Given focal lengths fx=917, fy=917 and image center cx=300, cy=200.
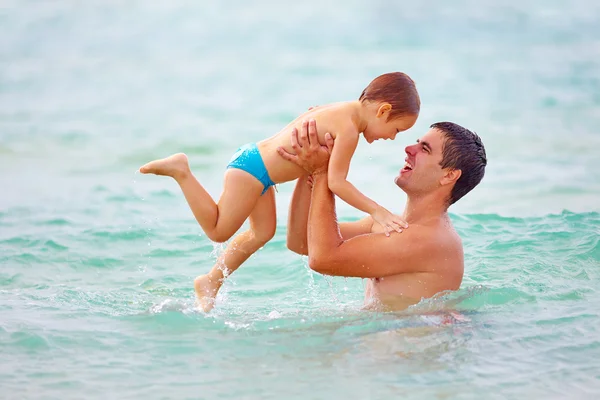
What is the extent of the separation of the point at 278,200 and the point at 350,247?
520cm

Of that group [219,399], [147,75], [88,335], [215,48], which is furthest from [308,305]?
[215,48]

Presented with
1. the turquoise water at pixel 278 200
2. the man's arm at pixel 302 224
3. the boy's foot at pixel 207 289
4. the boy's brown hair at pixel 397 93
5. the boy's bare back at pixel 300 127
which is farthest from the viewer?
the boy's foot at pixel 207 289

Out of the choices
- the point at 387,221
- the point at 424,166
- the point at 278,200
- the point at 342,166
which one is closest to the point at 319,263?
the point at 387,221

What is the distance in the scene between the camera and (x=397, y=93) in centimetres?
446

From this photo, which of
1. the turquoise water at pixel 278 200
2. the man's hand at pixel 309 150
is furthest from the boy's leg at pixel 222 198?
the turquoise water at pixel 278 200

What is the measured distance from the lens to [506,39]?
51.6 ft

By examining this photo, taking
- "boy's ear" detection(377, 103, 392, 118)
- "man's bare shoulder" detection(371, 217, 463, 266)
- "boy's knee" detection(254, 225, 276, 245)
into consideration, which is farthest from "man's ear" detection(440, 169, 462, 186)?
"boy's knee" detection(254, 225, 276, 245)

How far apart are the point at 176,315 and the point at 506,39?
1210 cm

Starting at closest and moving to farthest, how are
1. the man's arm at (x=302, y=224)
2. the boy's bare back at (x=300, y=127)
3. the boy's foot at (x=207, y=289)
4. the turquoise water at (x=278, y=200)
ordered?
the turquoise water at (x=278, y=200), the boy's bare back at (x=300, y=127), the man's arm at (x=302, y=224), the boy's foot at (x=207, y=289)

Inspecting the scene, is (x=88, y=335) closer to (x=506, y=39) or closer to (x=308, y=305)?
(x=308, y=305)

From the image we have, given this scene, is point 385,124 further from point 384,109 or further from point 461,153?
point 461,153

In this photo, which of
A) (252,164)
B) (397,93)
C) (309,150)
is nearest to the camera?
(397,93)

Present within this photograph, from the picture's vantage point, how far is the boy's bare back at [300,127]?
4562 millimetres

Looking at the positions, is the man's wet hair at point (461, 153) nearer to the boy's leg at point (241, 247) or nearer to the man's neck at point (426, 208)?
the man's neck at point (426, 208)
